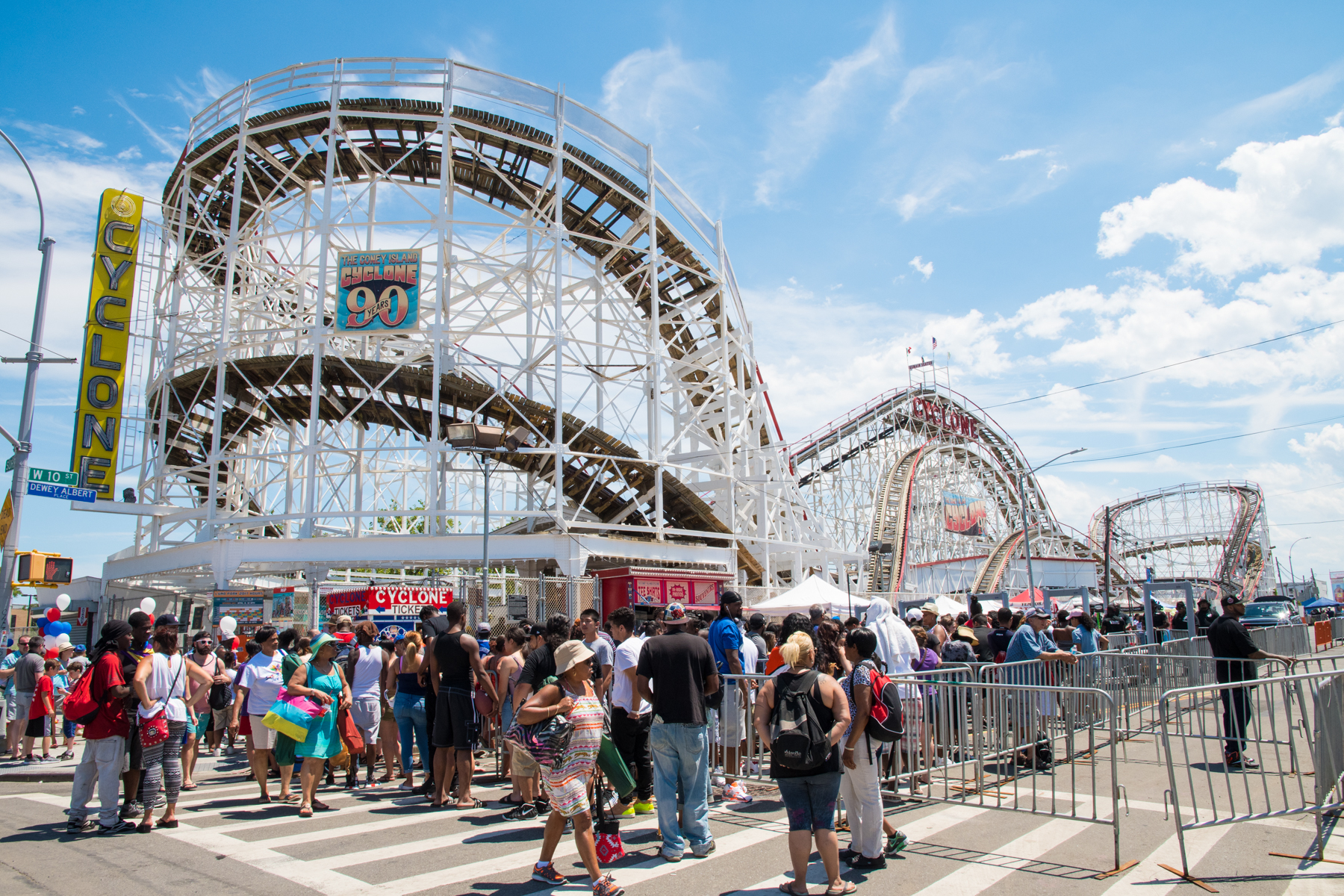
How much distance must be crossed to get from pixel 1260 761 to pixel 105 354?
23.6m

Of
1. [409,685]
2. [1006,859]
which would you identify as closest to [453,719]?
[409,685]

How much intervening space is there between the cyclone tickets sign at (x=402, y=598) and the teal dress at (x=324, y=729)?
6.88m

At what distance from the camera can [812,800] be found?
5203 millimetres

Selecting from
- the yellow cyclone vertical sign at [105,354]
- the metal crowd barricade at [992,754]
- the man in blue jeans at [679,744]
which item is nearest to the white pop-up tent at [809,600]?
the metal crowd barricade at [992,754]

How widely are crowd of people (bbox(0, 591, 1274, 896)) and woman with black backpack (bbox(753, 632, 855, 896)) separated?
0.4 inches

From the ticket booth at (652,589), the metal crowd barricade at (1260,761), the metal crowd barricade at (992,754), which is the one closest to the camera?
the metal crowd barricade at (1260,761)

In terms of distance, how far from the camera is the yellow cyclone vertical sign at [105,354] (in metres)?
20.8

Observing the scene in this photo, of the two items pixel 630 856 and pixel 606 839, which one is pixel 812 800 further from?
pixel 630 856

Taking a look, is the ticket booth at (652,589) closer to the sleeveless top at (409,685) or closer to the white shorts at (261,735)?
the sleeveless top at (409,685)

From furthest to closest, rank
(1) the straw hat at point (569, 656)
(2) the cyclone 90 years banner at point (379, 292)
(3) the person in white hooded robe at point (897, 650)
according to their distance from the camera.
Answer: (2) the cyclone 90 years banner at point (379, 292), (3) the person in white hooded robe at point (897, 650), (1) the straw hat at point (569, 656)

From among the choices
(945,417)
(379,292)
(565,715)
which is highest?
(945,417)

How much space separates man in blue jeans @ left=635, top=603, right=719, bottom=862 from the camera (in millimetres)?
6129

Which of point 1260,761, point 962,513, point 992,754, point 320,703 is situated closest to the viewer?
point 1260,761

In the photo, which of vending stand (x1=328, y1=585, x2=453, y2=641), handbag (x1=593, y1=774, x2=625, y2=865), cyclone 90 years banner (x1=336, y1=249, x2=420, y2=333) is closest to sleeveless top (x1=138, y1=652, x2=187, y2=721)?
handbag (x1=593, y1=774, x2=625, y2=865)
